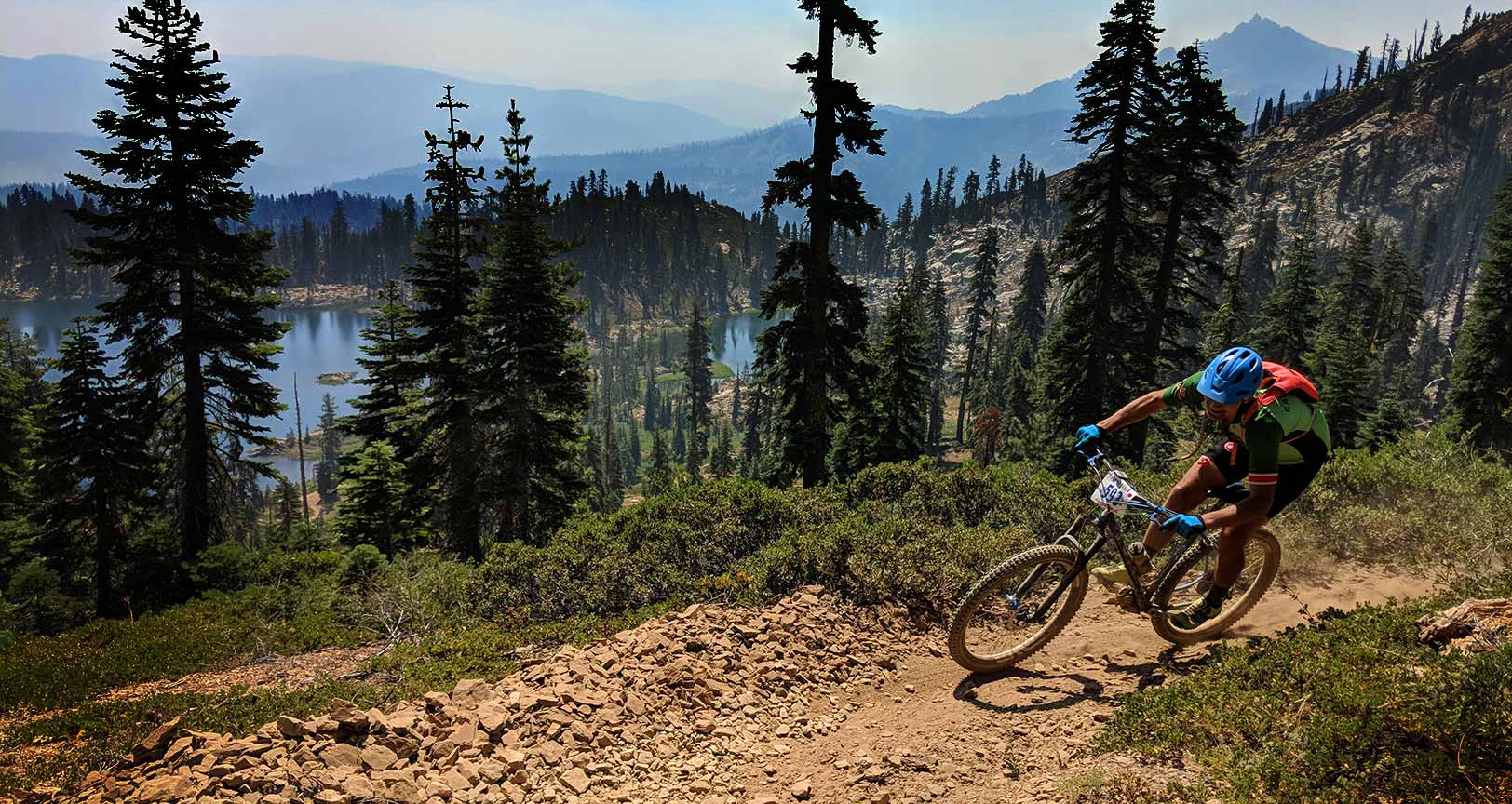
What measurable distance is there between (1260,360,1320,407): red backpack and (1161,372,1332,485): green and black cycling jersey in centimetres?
2

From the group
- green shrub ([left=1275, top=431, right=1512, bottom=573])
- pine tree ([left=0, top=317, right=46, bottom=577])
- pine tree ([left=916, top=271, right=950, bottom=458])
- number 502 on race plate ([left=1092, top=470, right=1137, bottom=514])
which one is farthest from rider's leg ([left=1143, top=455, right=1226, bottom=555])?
pine tree ([left=916, top=271, right=950, bottom=458])

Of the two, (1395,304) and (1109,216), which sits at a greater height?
(1109,216)

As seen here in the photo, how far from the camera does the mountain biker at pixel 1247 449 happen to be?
5008 millimetres

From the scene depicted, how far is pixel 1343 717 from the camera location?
158 inches

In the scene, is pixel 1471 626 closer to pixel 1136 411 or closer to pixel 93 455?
pixel 1136 411

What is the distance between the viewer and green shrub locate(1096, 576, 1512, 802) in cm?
339

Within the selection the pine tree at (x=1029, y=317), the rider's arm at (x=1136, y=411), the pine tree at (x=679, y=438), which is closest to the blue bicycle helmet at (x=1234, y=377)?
the rider's arm at (x=1136, y=411)

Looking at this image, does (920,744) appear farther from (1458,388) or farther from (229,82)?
(1458,388)

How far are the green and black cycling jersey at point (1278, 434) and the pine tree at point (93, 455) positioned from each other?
2432 centimetres

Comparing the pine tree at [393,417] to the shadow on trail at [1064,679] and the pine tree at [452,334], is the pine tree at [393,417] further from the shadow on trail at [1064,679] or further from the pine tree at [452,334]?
the shadow on trail at [1064,679]

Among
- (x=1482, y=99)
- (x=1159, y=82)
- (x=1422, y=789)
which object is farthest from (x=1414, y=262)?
(x=1422, y=789)

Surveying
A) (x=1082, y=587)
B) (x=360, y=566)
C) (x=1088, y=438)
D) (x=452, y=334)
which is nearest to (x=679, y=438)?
(x=452, y=334)

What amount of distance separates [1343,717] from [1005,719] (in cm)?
229

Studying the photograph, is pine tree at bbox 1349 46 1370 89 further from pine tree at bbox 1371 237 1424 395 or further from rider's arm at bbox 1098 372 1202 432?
rider's arm at bbox 1098 372 1202 432
